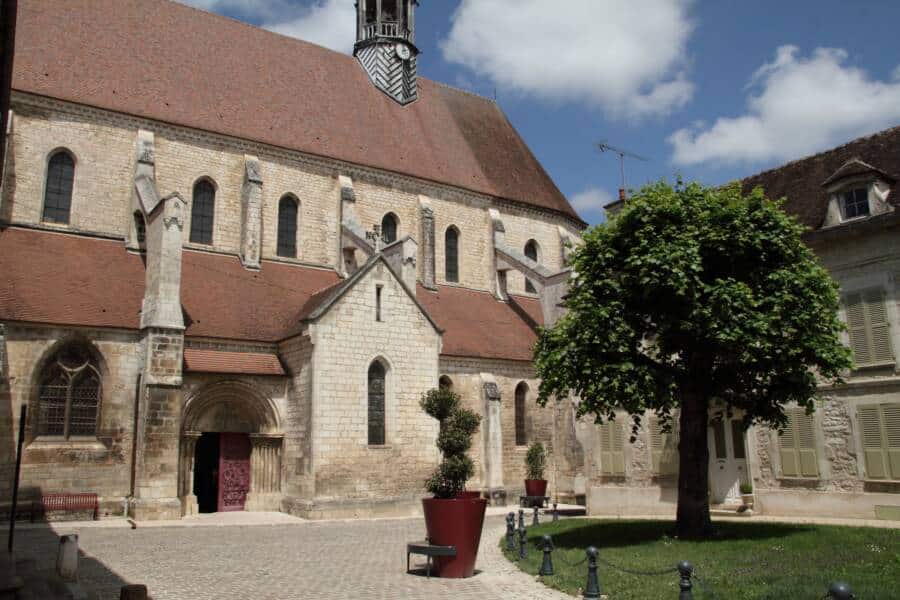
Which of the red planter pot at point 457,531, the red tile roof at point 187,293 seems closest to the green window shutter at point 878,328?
the red planter pot at point 457,531

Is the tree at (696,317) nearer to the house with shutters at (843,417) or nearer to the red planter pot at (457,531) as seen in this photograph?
the house with shutters at (843,417)

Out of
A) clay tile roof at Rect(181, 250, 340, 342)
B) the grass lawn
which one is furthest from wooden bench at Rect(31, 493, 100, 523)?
the grass lawn

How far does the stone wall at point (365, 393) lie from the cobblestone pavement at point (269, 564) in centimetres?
308

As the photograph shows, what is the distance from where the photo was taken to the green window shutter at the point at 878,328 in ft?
53.7

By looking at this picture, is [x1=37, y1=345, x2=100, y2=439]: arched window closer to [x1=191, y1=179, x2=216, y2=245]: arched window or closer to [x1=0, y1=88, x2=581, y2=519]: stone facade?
[x1=0, y1=88, x2=581, y2=519]: stone facade

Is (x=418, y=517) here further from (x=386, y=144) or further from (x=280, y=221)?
(x=386, y=144)

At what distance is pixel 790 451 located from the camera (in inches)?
690

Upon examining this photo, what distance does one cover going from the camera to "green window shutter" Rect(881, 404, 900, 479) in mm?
15773

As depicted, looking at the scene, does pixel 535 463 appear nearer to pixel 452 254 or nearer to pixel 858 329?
pixel 452 254

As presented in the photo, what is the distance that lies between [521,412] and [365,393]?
7.64 meters

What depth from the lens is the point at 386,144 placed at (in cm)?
2953

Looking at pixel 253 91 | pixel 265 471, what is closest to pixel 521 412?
pixel 265 471

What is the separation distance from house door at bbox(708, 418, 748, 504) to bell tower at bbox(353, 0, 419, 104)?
1978cm

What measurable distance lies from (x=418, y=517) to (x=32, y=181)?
1437 centimetres
